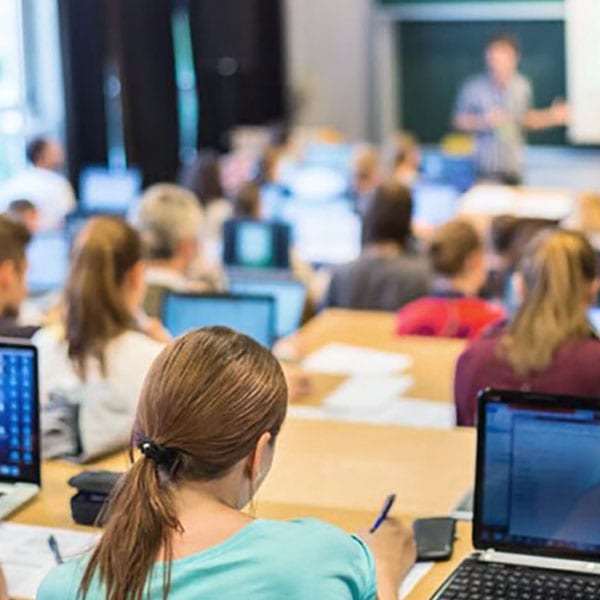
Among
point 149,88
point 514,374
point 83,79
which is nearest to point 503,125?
point 149,88

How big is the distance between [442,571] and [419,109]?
1063 centimetres

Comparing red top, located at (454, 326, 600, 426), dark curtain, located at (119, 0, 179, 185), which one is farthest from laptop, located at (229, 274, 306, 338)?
dark curtain, located at (119, 0, 179, 185)

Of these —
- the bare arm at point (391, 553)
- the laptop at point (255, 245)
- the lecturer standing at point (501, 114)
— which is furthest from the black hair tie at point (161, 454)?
the lecturer standing at point (501, 114)

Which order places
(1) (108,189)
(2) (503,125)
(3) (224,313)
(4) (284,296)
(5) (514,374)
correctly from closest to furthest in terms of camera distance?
1. (5) (514,374)
2. (3) (224,313)
3. (4) (284,296)
4. (1) (108,189)
5. (2) (503,125)

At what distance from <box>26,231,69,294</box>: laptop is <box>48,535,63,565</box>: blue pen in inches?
165

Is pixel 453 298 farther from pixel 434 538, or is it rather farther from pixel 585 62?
pixel 434 538

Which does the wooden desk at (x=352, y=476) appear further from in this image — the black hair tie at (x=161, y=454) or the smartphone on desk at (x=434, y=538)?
the black hair tie at (x=161, y=454)

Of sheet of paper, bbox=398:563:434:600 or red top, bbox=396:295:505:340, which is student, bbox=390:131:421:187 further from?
sheet of paper, bbox=398:563:434:600

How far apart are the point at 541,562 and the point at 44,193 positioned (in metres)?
6.81

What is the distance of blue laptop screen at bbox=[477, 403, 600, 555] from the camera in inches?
105

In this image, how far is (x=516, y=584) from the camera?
103 inches

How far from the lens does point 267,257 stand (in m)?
7.04

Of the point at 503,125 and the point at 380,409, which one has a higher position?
the point at 503,125

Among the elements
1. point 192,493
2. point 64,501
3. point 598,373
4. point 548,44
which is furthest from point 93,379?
point 548,44
